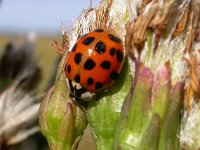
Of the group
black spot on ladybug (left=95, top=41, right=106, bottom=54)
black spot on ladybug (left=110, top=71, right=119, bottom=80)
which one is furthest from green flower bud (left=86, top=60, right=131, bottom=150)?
black spot on ladybug (left=95, top=41, right=106, bottom=54)

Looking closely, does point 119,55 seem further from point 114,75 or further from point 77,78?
point 77,78

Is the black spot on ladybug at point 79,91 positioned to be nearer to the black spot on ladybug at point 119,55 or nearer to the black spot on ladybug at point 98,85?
the black spot on ladybug at point 98,85

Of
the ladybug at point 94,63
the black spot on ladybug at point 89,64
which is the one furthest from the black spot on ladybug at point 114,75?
the black spot on ladybug at point 89,64

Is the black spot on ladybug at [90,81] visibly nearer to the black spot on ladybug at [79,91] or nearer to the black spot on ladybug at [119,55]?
the black spot on ladybug at [79,91]

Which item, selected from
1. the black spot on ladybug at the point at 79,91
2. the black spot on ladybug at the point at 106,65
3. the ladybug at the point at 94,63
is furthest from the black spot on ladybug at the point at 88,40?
the black spot on ladybug at the point at 79,91

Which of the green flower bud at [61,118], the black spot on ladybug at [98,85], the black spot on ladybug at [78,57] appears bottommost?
the green flower bud at [61,118]

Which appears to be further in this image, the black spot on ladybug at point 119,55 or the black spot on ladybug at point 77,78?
the black spot on ladybug at point 77,78

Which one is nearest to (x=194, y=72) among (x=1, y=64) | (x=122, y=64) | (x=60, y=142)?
(x=122, y=64)

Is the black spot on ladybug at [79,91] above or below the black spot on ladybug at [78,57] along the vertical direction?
below

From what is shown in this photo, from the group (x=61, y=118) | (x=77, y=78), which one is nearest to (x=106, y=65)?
(x=77, y=78)
